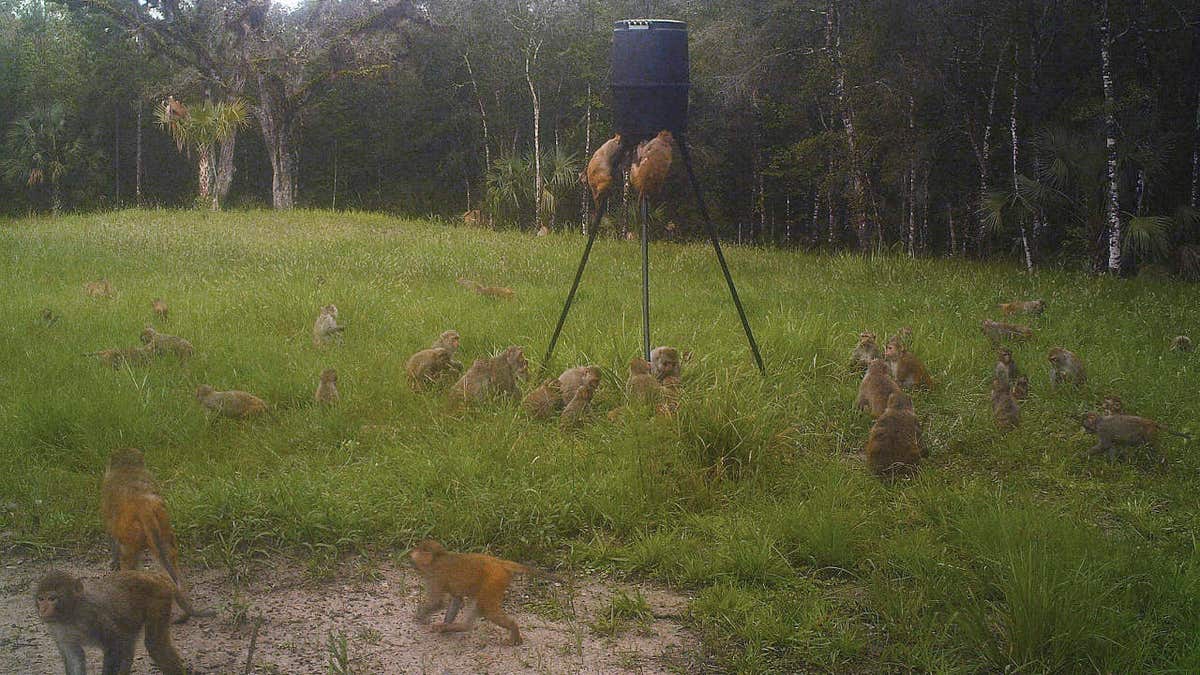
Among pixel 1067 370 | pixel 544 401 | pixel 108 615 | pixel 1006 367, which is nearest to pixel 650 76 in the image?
pixel 544 401

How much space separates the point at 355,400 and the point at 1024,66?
13269mm

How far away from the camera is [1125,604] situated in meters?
3.68

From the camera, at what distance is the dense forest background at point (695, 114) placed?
49.0ft

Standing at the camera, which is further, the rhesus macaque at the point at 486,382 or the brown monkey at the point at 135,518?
the rhesus macaque at the point at 486,382

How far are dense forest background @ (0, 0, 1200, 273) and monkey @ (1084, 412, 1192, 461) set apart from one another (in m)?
8.88

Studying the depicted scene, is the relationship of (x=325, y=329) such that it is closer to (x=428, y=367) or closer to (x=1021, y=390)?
(x=428, y=367)

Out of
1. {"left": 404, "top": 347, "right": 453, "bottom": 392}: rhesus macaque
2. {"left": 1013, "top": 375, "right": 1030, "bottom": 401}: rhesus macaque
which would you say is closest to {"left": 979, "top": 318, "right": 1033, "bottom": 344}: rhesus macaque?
{"left": 1013, "top": 375, "right": 1030, "bottom": 401}: rhesus macaque

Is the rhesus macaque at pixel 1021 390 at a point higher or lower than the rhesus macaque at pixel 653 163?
lower

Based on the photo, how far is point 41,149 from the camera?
26.1m

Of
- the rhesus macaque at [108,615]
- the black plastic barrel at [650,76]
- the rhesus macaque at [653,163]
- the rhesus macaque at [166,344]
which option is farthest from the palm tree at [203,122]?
the rhesus macaque at [108,615]

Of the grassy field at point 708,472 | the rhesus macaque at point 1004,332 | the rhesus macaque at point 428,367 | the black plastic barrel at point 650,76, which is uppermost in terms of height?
the black plastic barrel at point 650,76

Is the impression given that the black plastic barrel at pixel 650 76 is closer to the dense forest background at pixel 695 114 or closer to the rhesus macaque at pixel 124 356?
the rhesus macaque at pixel 124 356

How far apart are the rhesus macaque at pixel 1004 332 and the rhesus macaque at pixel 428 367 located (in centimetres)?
447

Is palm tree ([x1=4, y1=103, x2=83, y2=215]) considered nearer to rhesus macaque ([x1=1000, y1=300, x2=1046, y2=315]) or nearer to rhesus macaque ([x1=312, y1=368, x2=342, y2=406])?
rhesus macaque ([x1=312, y1=368, x2=342, y2=406])
